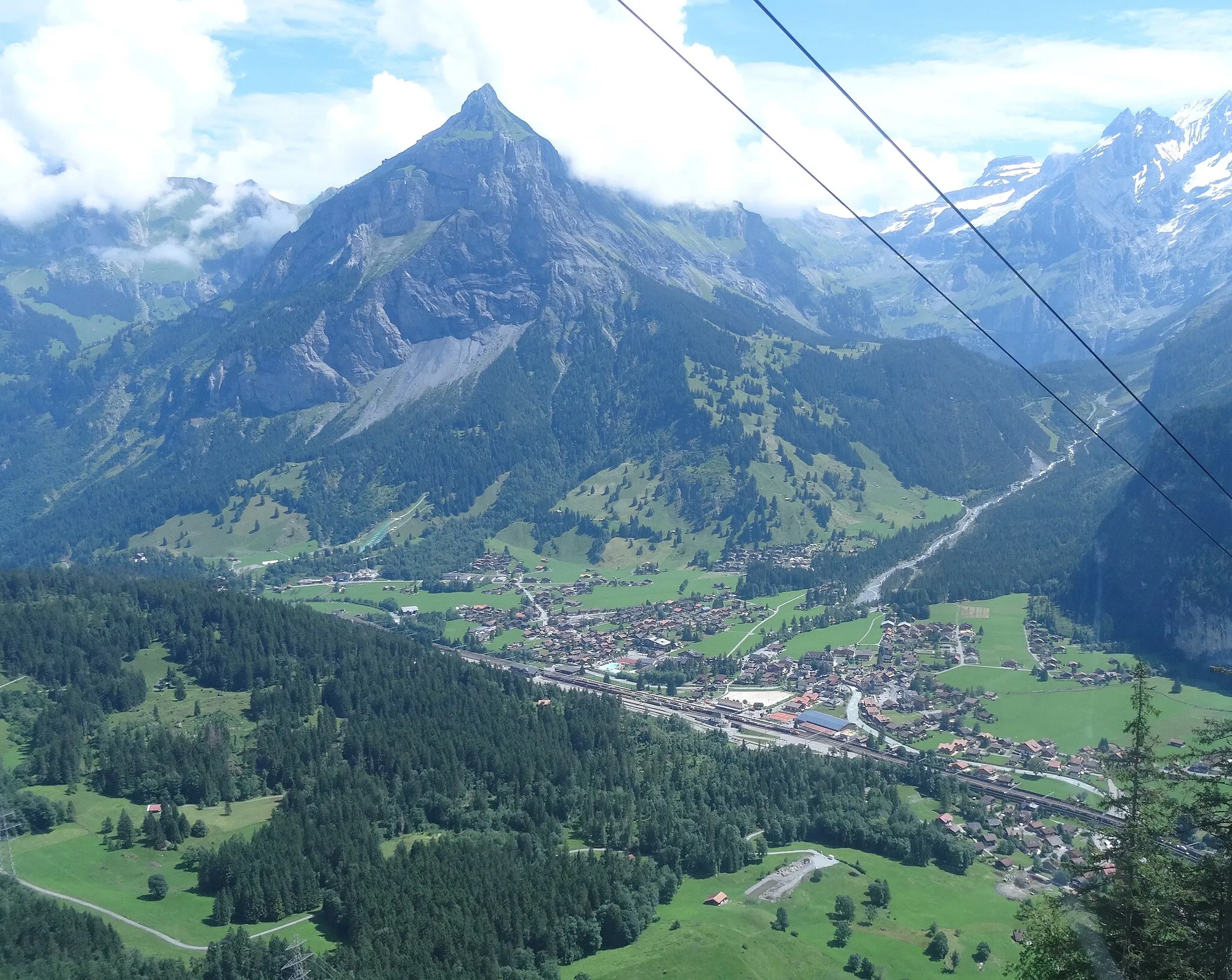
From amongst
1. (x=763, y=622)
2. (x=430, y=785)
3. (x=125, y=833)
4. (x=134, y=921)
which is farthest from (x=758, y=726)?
(x=134, y=921)

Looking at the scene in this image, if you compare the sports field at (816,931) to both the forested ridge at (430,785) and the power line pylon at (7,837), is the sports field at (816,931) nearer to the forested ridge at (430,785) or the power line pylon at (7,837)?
the forested ridge at (430,785)

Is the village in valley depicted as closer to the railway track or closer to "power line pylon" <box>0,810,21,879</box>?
the railway track

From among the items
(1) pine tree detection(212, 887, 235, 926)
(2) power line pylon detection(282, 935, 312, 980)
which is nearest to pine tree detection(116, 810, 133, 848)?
(1) pine tree detection(212, 887, 235, 926)

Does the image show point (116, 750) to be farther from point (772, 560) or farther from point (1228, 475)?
point (1228, 475)

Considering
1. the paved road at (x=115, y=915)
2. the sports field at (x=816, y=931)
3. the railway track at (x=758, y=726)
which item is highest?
the railway track at (x=758, y=726)

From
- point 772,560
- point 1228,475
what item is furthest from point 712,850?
point 772,560

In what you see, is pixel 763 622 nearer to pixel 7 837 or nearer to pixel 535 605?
pixel 535 605

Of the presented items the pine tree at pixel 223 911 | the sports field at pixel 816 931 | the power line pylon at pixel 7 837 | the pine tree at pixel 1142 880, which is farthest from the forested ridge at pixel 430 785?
the pine tree at pixel 1142 880
